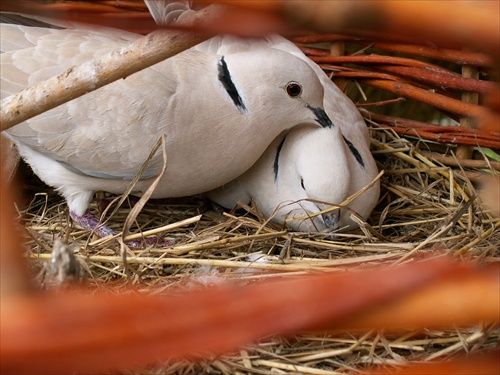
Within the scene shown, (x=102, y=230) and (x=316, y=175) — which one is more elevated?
(x=316, y=175)

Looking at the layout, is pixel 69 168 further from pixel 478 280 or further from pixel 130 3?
pixel 478 280

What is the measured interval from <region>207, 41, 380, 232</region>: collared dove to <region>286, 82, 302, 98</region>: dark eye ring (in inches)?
5.2

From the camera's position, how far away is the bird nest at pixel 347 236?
1.37 meters

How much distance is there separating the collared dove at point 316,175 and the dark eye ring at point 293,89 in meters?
0.13

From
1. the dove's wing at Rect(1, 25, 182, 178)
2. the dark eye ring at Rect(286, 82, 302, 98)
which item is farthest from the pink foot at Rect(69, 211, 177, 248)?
the dark eye ring at Rect(286, 82, 302, 98)

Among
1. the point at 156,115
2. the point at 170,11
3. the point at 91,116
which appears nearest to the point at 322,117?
the point at 156,115

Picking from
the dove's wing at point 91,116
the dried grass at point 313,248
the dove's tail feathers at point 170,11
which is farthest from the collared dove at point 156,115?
the dove's tail feathers at point 170,11

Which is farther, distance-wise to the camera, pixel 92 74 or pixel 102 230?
pixel 102 230

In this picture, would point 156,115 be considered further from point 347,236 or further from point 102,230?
point 347,236

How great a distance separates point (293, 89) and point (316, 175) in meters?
0.27

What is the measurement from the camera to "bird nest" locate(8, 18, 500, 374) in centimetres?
137

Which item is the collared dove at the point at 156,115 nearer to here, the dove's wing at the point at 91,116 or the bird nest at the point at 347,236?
the dove's wing at the point at 91,116

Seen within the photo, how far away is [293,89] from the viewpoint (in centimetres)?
195

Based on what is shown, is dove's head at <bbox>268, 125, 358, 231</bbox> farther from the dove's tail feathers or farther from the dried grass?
the dove's tail feathers
